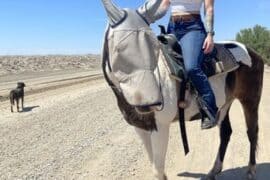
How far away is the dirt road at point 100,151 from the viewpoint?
736 centimetres

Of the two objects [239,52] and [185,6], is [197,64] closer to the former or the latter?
[185,6]

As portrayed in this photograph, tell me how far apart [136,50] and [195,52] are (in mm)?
1289

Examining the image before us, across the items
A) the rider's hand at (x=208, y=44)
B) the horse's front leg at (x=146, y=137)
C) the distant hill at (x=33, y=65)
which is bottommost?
the distant hill at (x=33, y=65)

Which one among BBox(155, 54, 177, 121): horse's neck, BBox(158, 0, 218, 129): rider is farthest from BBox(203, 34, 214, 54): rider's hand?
BBox(155, 54, 177, 121): horse's neck

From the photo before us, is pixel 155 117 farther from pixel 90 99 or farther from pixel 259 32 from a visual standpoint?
pixel 259 32

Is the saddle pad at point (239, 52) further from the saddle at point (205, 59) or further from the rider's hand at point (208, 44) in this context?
the rider's hand at point (208, 44)

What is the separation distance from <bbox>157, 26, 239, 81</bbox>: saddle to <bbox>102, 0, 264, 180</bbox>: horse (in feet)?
0.31

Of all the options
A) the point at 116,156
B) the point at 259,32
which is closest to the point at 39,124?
the point at 116,156

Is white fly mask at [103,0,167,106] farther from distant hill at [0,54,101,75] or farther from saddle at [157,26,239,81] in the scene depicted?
distant hill at [0,54,101,75]

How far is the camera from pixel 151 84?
428 centimetres

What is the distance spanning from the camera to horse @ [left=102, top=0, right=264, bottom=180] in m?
4.32

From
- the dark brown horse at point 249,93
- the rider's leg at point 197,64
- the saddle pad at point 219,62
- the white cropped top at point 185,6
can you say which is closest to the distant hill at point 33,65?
the dark brown horse at point 249,93

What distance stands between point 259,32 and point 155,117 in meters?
81.2

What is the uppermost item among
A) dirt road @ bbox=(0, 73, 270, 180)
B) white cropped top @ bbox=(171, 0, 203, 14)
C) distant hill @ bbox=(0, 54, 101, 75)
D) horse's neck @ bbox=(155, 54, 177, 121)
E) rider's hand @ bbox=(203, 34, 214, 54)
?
white cropped top @ bbox=(171, 0, 203, 14)
